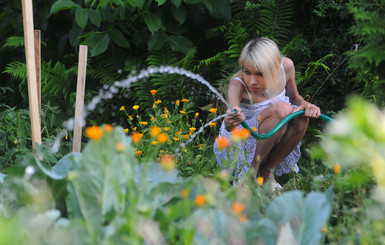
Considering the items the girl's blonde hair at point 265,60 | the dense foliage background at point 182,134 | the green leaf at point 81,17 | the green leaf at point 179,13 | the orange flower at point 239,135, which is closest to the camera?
the dense foliage background at point 182,134

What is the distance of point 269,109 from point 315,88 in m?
1.33

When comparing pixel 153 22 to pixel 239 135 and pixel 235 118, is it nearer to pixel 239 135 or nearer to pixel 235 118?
pixel 235 118

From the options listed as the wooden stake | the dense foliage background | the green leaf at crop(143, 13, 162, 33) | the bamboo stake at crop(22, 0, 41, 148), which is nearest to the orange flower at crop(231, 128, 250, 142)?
the dense foliage background

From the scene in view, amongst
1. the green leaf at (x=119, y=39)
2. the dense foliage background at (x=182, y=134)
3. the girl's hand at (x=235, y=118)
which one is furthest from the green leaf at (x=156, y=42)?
the girl's hand at (x=235, y=118)

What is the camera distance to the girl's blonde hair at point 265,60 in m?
2.83

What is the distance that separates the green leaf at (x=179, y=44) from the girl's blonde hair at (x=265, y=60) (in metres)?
1.22

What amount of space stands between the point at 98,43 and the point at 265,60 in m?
1.71

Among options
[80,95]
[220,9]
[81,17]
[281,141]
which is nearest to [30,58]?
[80,95]

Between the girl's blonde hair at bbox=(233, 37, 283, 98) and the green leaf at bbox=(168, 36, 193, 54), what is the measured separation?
1.22m

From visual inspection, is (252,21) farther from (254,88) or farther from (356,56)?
(356,56)

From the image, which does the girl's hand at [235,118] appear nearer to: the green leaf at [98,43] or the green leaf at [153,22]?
the green leaf at [153,22]

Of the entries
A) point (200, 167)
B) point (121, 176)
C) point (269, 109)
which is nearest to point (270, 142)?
point (269, 109)

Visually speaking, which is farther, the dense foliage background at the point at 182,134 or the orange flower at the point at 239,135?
the orange flower at the point at 239,135

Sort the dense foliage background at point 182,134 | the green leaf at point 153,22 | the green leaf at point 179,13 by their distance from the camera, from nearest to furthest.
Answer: the dense foliage background at point 182,134 → the green leaf at point 153,22 → the green leaf at point 179,13
